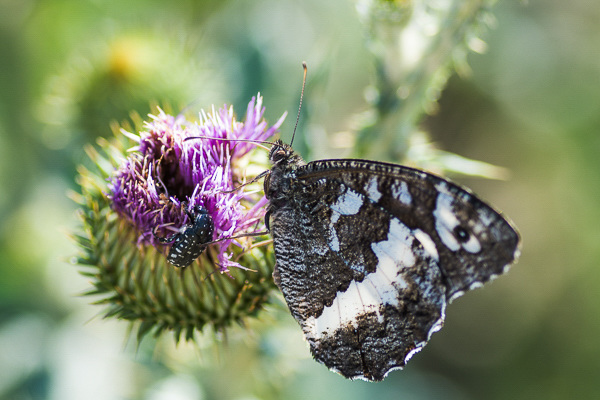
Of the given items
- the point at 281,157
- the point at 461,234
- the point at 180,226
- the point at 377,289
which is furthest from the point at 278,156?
the point at 461,234

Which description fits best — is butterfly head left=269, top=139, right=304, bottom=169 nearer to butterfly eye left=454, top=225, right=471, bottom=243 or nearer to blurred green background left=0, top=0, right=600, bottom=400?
blurred green background left=0, top=0, right=600, bottom=400

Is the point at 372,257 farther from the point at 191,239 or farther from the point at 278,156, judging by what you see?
the point at 191,239

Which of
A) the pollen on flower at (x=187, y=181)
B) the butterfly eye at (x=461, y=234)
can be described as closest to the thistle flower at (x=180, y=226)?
the pollen on flower at (x=187, y=181)

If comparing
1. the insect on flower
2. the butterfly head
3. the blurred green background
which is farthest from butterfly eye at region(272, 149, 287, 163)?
the blurred green background

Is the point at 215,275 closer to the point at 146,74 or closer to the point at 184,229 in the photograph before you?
the point at 184,229

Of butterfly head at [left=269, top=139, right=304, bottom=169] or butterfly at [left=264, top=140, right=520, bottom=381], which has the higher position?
butterfly head at [left=269, top=139, right=304, bottom=169]

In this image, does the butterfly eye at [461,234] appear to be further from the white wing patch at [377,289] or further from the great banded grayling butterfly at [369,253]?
the white wing patch at [377,289]

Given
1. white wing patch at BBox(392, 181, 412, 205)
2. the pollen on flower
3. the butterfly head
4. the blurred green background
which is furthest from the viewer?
the blurred green background
